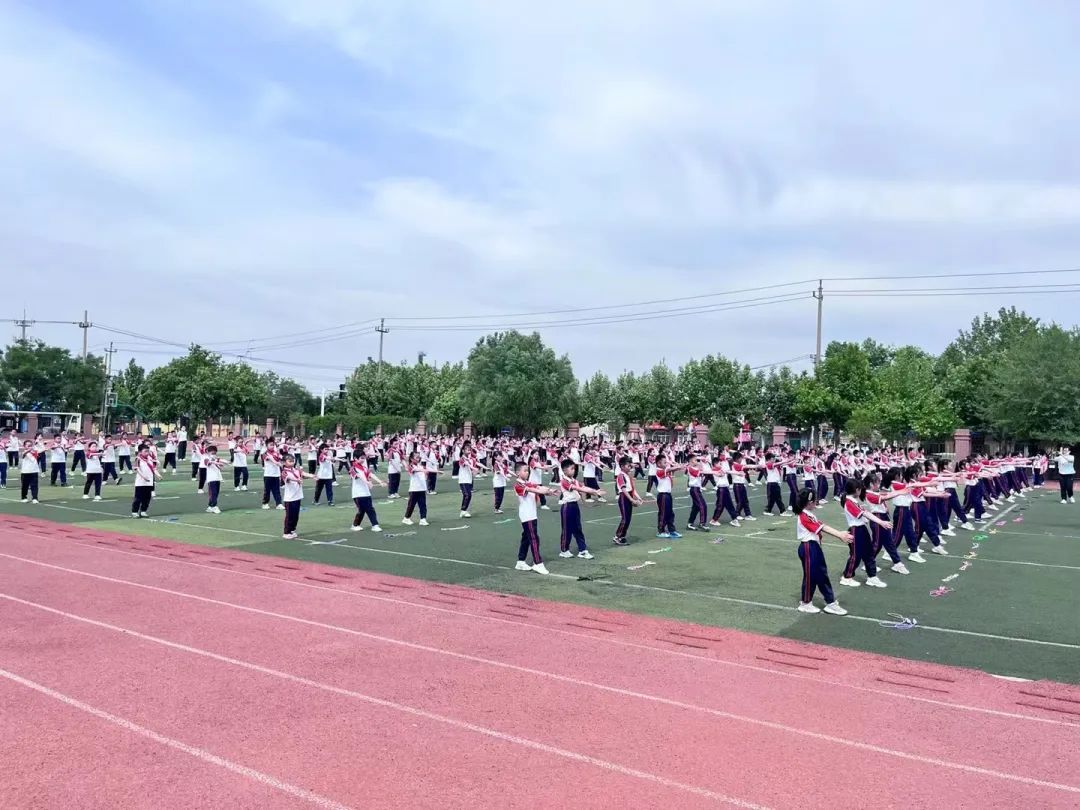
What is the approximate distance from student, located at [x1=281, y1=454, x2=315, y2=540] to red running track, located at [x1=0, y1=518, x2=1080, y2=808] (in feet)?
19.3

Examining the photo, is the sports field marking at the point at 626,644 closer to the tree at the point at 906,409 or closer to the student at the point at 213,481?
the student at the point at 213,481

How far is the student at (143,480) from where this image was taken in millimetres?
19344

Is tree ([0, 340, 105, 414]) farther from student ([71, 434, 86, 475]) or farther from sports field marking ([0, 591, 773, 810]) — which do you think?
sports field marking ([0, 591, 773, 810])

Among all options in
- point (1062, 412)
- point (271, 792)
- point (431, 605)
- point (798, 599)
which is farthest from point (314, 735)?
point (1062, 412)

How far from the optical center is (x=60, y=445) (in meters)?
28.1

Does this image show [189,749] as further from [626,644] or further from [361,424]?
[361,424]

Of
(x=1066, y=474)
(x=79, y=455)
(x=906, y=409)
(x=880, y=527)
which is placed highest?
(x=906, y=409)

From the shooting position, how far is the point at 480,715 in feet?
22.6

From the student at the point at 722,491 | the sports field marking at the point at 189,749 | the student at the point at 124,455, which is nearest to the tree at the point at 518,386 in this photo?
the student at the point at 124,455

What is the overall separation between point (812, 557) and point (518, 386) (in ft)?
138

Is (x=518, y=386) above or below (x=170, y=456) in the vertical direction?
above

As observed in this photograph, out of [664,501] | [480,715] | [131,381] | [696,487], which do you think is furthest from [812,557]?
[131,381]

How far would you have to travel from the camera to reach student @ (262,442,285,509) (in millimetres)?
21578

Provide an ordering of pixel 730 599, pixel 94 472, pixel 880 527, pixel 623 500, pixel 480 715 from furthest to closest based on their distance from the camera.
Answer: pixel 94 472, pixel 623 500, pixel 880 527, pixel 730 599, pixel 480 715
